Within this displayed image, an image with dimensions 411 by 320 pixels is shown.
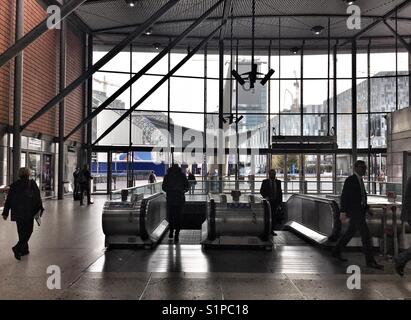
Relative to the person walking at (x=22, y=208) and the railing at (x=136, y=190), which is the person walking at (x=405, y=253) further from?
the person walking at (x=22, y=208)

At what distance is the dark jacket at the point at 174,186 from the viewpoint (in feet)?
27.3

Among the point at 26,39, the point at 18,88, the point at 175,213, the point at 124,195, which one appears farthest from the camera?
the point at 18,88

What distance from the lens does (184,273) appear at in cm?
562

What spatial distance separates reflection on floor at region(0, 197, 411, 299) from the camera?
15.4 ft

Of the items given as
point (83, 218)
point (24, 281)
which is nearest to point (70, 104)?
point (83, 218)

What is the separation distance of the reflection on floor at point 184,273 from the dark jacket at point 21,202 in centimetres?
68

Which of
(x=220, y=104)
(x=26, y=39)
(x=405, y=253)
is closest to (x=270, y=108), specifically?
(x=220, y=104)

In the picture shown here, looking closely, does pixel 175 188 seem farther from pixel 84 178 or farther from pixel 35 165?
pixel 35 165

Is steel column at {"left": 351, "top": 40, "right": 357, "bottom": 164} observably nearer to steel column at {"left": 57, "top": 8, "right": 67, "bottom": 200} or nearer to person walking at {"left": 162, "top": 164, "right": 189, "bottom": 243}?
steel column at {"left": 57, "top": 8, "right": 67, "bottom": 200}

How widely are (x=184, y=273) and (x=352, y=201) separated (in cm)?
272

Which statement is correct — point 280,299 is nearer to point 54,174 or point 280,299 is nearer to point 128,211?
point 128,211

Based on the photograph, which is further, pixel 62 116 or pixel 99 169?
pixel 99 169

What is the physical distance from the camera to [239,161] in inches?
945
